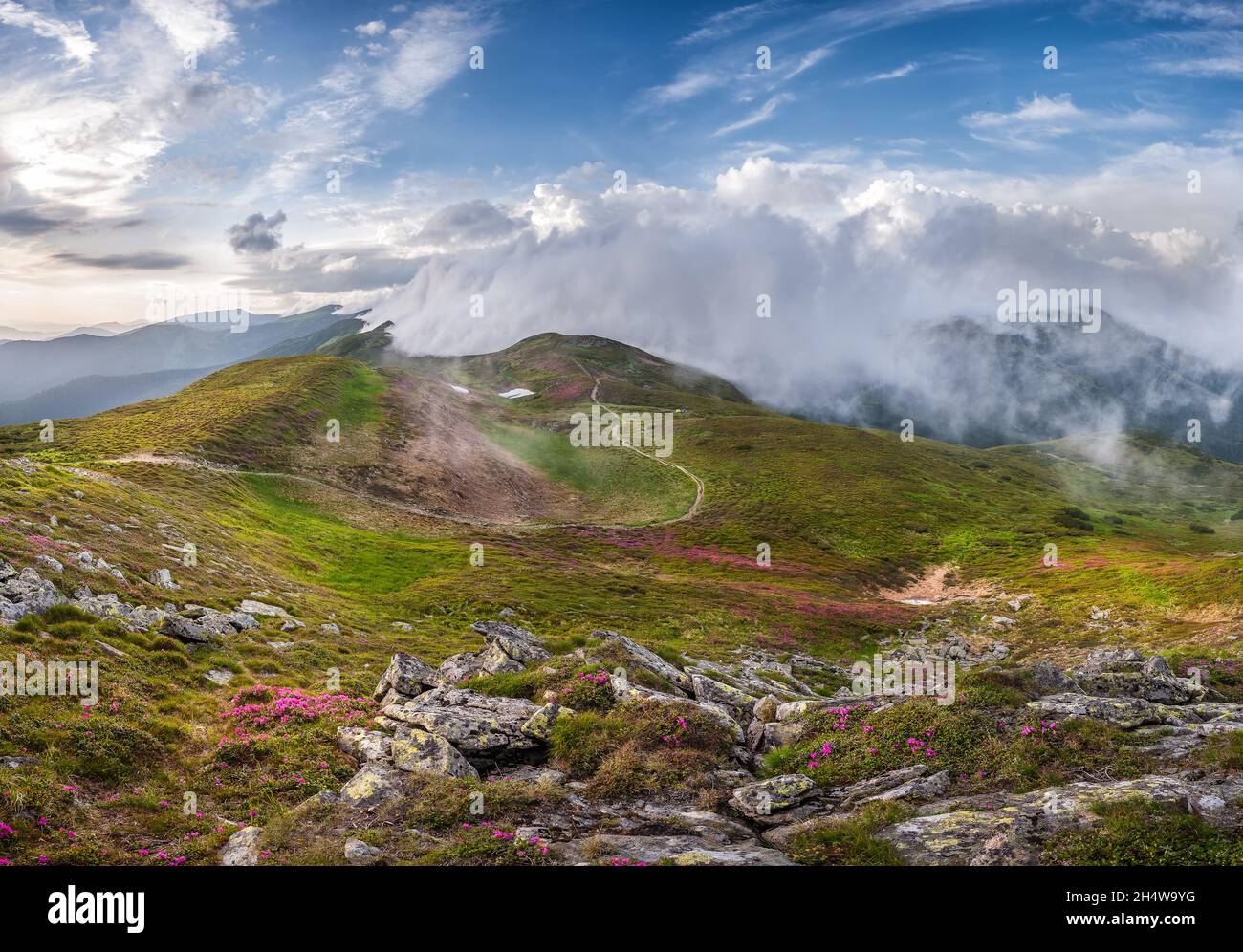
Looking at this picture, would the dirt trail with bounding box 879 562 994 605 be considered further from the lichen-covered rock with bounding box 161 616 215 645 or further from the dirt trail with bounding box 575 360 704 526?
the lichen-covered rock with bounding box 161 616 215 645

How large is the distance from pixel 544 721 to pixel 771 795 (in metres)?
7.12

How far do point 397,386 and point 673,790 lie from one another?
141171mm

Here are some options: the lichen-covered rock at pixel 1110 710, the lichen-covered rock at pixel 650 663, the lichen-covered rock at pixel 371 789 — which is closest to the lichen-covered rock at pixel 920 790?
the lichen-covered rock at pixel 1110 710

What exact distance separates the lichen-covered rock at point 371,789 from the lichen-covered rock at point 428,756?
0.60 metres

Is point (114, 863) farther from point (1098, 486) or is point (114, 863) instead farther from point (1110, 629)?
point (1098, 486)

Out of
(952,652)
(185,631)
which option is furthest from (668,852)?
(952,652)

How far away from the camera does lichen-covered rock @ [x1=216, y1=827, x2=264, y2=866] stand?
1310 centimetres

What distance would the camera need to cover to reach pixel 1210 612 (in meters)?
46.9

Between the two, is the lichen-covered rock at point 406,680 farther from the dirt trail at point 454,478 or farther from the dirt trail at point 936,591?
the dirt trail at point 936,591

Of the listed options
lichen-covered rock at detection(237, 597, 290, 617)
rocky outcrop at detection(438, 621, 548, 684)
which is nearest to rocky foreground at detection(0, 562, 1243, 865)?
rocky outcrop at detection(438, 621, 548, 684)

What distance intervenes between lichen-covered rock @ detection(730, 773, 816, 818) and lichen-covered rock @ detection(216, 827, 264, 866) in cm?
1070

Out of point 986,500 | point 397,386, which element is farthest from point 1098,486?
point 397,386

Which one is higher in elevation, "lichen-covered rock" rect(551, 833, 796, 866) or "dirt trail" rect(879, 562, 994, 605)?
"lichen-covered rock" rect(551, 833, 796, 866)

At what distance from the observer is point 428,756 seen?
687 inches
